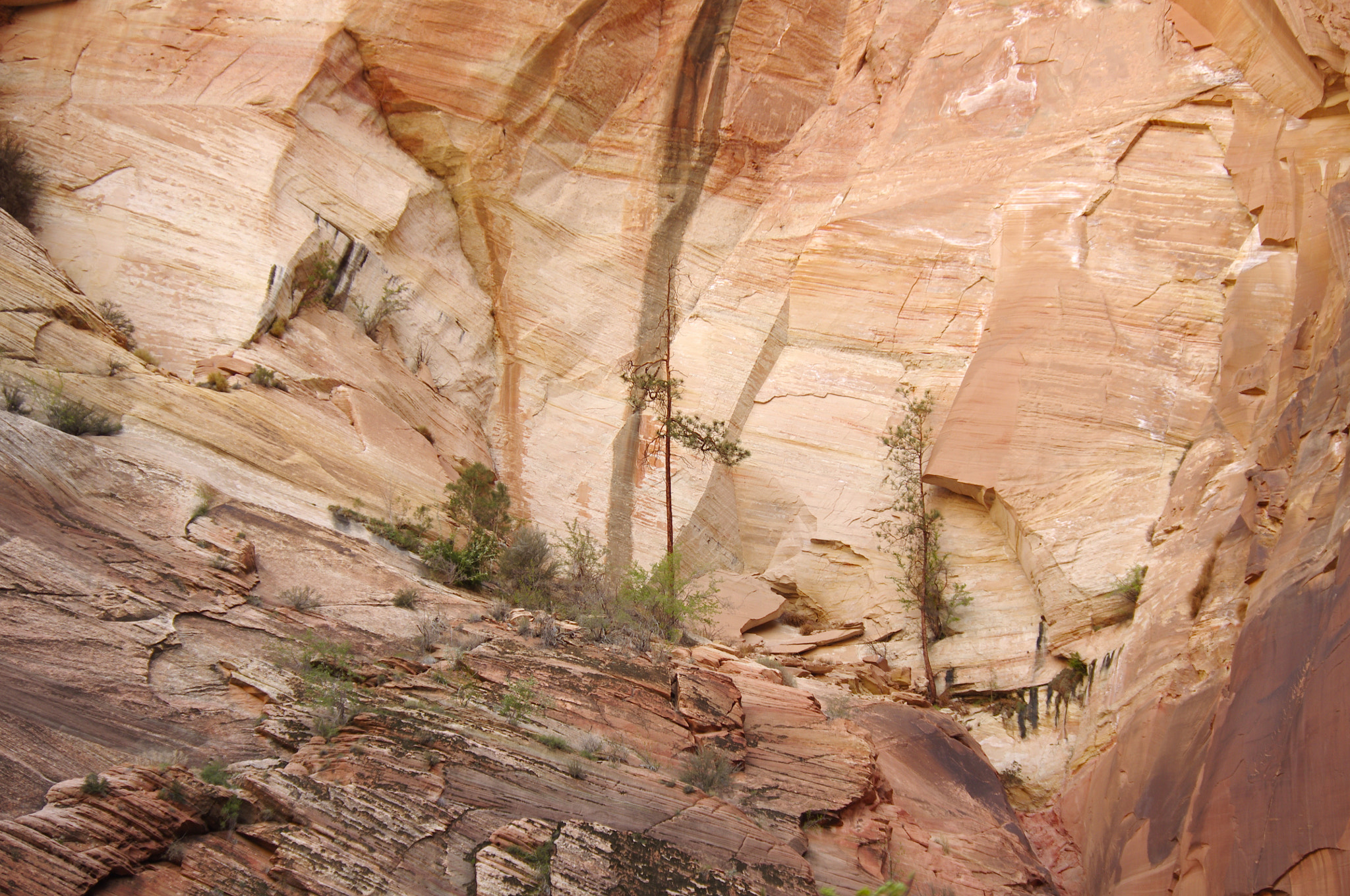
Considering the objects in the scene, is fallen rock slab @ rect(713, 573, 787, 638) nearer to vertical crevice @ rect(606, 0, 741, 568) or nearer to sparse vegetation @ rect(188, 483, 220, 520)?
vertical crevice @ rect(606, 0, 741, 568)

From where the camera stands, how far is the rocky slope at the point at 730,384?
321 inches

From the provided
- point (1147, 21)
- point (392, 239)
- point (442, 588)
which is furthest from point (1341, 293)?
point (392, 239)

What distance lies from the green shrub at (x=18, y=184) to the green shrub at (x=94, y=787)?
12.3m

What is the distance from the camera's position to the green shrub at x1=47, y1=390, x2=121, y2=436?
1060 centimetres

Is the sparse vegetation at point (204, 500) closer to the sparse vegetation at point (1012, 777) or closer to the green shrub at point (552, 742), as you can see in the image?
the green shrub at point (552, 742)

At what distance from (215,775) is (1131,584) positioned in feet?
42.1

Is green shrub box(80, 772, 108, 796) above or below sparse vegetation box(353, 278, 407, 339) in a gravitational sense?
below

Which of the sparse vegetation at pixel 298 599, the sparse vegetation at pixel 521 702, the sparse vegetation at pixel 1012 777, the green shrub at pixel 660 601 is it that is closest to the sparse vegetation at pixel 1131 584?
the sparse vegetation at pixel 1012 777

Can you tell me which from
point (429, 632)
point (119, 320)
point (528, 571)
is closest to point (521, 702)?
point (429, 632)

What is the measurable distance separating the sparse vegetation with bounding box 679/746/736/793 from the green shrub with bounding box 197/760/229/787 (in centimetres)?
416

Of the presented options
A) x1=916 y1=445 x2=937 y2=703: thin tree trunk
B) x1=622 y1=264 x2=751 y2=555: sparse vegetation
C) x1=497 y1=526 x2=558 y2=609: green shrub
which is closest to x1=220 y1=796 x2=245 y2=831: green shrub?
x1=497 y1=526 x2=558 y2=609: green shrub

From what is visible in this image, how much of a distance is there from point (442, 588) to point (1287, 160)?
16.2 meters

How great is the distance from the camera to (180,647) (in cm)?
831

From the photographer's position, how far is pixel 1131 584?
14.5 metres
